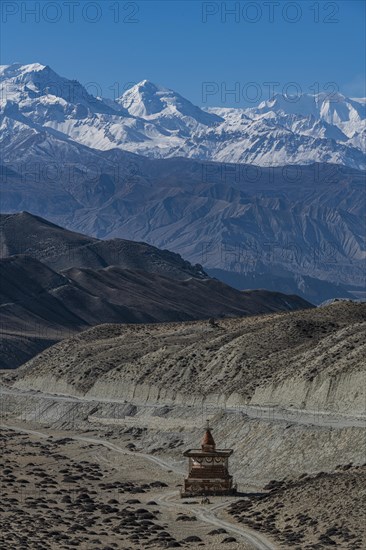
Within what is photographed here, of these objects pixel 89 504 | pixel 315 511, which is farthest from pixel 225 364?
pixel 315 511

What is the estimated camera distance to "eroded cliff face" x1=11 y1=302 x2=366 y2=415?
78688mm

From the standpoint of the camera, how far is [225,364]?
302ft

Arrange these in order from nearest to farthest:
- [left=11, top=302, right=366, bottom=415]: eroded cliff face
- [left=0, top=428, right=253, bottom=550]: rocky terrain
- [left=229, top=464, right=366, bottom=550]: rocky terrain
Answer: [left=229, top=464, right=366, bottom=550]: rocky terrain
[left=0, top=428, right=253, bottom=550]: rocky terrain
[left=11, top=302, right=366, bottom=415]: eroded cliff face

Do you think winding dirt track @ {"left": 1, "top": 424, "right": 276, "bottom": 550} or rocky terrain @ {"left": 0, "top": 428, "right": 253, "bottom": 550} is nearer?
winding dirt track @ {"left": 1, "top": 424, "right": 276, "bottom": 550}

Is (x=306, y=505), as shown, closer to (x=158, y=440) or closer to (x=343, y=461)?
(x=343, y=461)

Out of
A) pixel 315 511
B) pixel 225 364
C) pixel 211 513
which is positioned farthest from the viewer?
pixel 225 364

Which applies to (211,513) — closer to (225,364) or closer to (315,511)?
(315,511)

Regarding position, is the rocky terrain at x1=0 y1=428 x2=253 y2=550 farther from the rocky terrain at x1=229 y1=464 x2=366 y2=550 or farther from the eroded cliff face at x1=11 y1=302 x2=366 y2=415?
the eroded cliff face at x1=11 y1=302 x2=366 y2=415

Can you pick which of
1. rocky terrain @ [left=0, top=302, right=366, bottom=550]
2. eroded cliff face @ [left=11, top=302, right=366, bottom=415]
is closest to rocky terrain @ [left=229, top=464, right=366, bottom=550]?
rocky terrain @ [left=0, top=302, right=366, bottom=550]

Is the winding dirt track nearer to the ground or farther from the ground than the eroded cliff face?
nearer to the ground

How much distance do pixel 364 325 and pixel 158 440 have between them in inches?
592

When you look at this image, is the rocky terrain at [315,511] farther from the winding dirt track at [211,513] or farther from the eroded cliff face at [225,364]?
the eroded cliff face at [225,364]

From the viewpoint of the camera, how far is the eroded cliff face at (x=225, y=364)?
78688 millimetres

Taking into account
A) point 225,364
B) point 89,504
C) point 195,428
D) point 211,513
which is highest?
point 225,364
